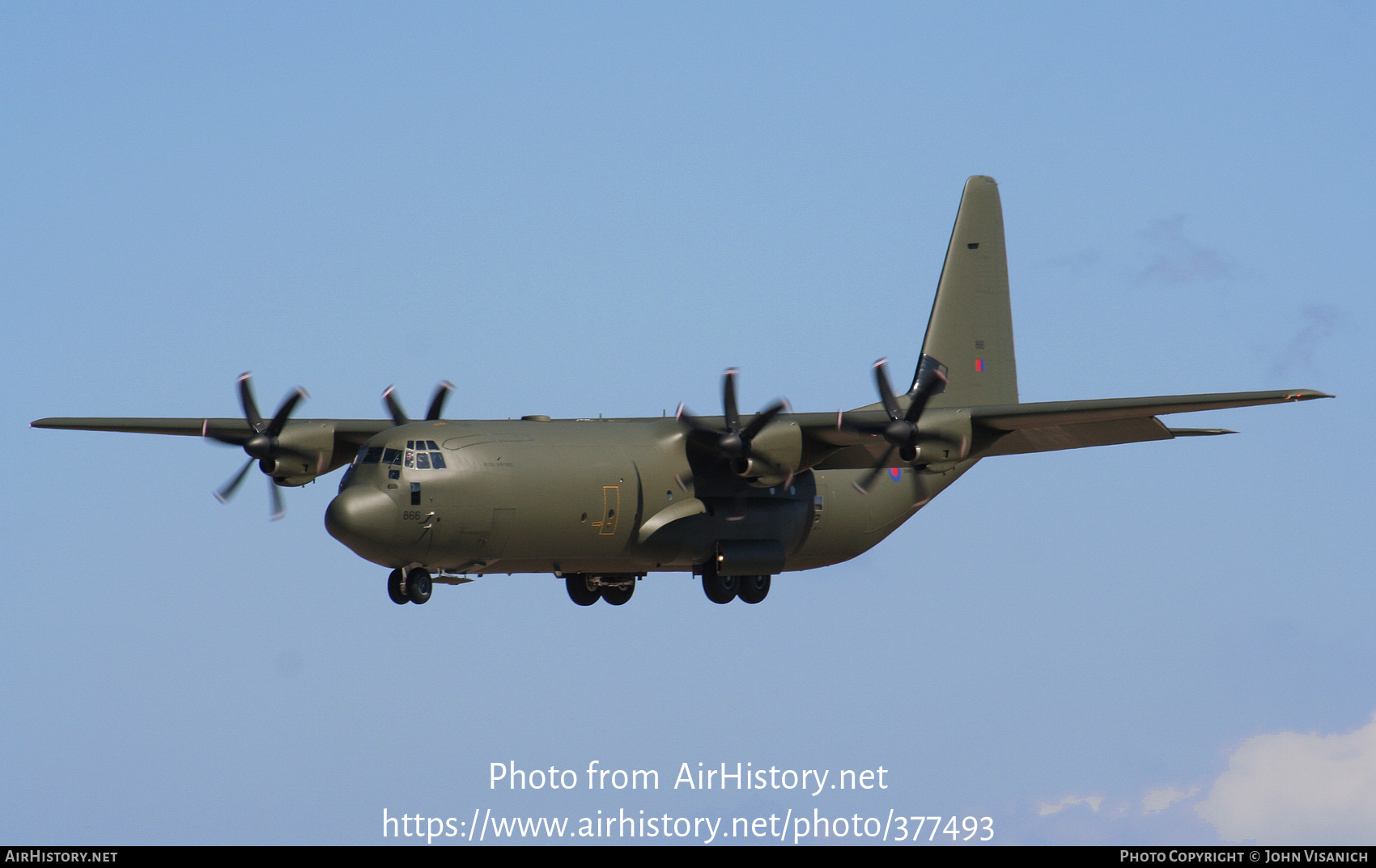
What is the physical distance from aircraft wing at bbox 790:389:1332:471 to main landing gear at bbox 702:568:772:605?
95.9 inches

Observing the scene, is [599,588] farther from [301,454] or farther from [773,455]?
[301,454]

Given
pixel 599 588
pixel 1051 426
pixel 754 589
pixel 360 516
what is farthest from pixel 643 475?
pixel 1051 426

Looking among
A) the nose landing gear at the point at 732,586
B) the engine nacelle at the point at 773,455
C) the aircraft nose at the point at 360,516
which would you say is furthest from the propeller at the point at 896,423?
the aircraft nose at the point at 360,516

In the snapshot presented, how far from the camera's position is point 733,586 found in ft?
104

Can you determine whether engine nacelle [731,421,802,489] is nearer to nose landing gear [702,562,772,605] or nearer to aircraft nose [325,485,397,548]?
nose landing gear [702,562,772,605]

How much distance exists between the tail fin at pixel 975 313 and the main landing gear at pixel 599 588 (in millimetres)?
7561

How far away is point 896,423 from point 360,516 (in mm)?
8781

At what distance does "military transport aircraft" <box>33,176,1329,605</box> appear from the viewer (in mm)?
27812

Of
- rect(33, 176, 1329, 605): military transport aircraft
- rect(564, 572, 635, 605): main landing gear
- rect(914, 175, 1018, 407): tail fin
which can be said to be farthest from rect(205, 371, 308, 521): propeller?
rect(914, 175, 1018, 407): tail fin

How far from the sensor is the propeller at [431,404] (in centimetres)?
3272

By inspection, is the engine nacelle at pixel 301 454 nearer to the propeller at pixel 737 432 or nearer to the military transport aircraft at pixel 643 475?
the military transport aircraft at pixel 643 475
